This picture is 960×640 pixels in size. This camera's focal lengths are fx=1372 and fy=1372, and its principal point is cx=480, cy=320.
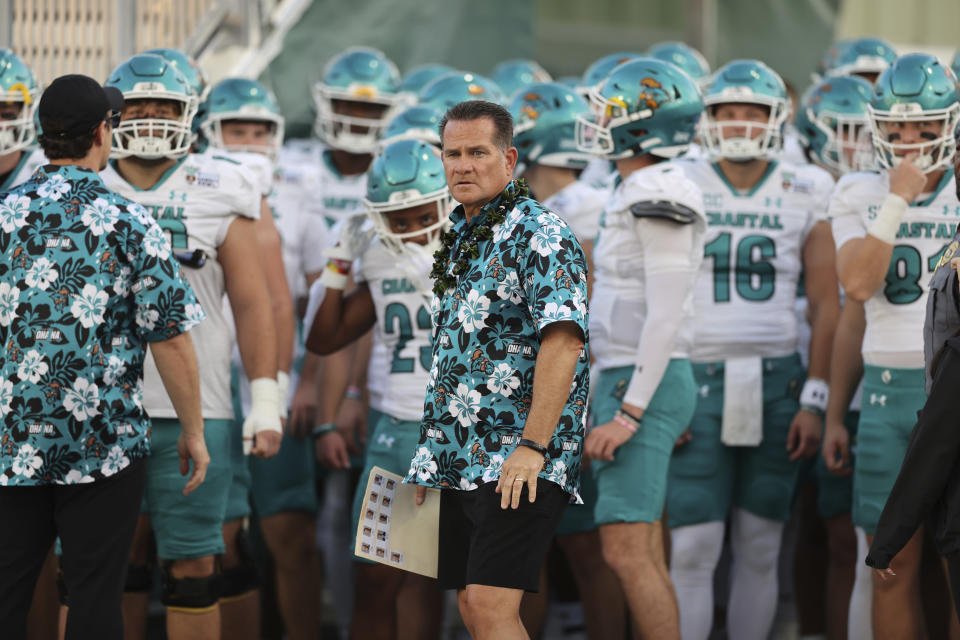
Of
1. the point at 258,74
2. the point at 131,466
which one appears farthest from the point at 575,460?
the point at 258,74

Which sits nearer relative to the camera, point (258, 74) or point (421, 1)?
point (258, 74)

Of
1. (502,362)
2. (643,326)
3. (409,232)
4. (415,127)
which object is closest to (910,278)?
(643,326)

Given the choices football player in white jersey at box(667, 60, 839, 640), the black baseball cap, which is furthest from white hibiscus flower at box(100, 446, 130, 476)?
football player in white jersey at box(667, 60, 839, 640)

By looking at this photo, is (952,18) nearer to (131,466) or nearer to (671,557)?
(671,557)

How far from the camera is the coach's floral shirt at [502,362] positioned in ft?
11.1

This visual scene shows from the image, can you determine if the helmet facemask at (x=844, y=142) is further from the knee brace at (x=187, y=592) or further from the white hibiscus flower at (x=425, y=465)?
the knee brace at (x=187, y=592)

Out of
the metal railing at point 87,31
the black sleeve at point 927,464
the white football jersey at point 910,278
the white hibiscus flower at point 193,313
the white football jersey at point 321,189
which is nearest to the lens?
the black sleeve at point 927,464

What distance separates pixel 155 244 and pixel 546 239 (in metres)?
1.13

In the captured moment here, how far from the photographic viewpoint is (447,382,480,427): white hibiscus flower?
340 cm

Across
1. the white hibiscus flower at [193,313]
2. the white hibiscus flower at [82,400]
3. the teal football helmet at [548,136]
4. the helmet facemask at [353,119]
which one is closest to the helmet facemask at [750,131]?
the teal football helmet at [548,136]

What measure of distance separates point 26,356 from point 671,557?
2.64m

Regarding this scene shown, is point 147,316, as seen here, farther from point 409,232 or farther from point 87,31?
point 87,31

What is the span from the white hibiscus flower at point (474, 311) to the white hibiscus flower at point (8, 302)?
1.19 metres

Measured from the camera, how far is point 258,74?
8.19m
